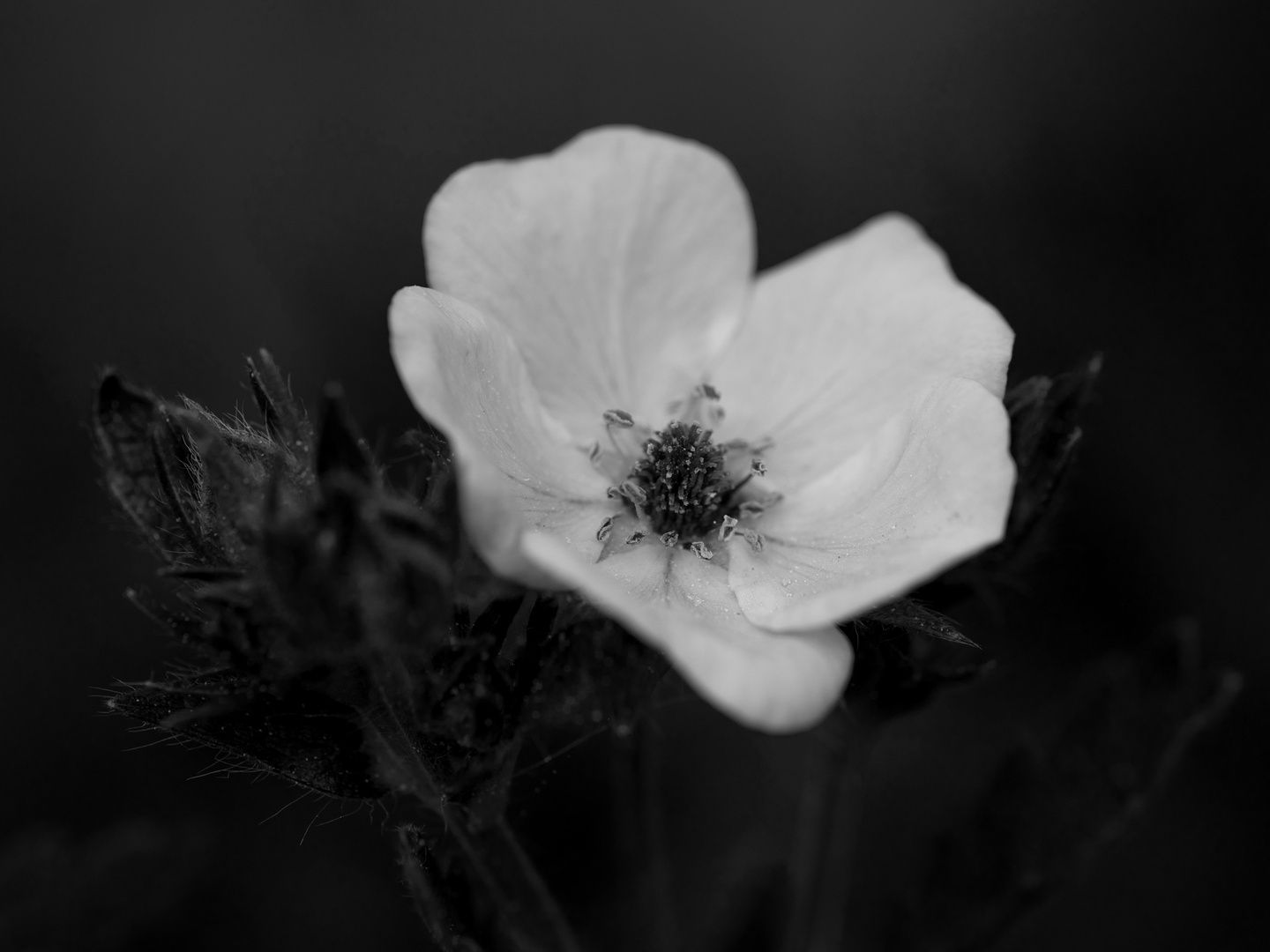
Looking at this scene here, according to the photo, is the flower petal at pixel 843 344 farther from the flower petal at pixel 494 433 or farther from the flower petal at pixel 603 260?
the flower petal at pixel 494 433

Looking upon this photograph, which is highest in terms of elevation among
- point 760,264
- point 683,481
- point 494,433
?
point 494,433

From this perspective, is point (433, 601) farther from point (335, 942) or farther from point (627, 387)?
point (335, 942)

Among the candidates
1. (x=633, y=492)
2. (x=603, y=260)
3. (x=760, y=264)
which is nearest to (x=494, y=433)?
(x=633, y=492)

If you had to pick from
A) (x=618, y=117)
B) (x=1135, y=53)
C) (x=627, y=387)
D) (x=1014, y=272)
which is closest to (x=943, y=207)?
(x=1014, y=272)

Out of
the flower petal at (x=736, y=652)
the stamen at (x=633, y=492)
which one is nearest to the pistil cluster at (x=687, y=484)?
the stamen at (x=633, y=492)

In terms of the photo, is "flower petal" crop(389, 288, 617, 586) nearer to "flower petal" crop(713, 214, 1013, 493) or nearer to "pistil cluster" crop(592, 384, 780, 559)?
"pistil cluster" crop(592, 384, 780, 559)

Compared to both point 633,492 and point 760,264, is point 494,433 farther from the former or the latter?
point 760,264
